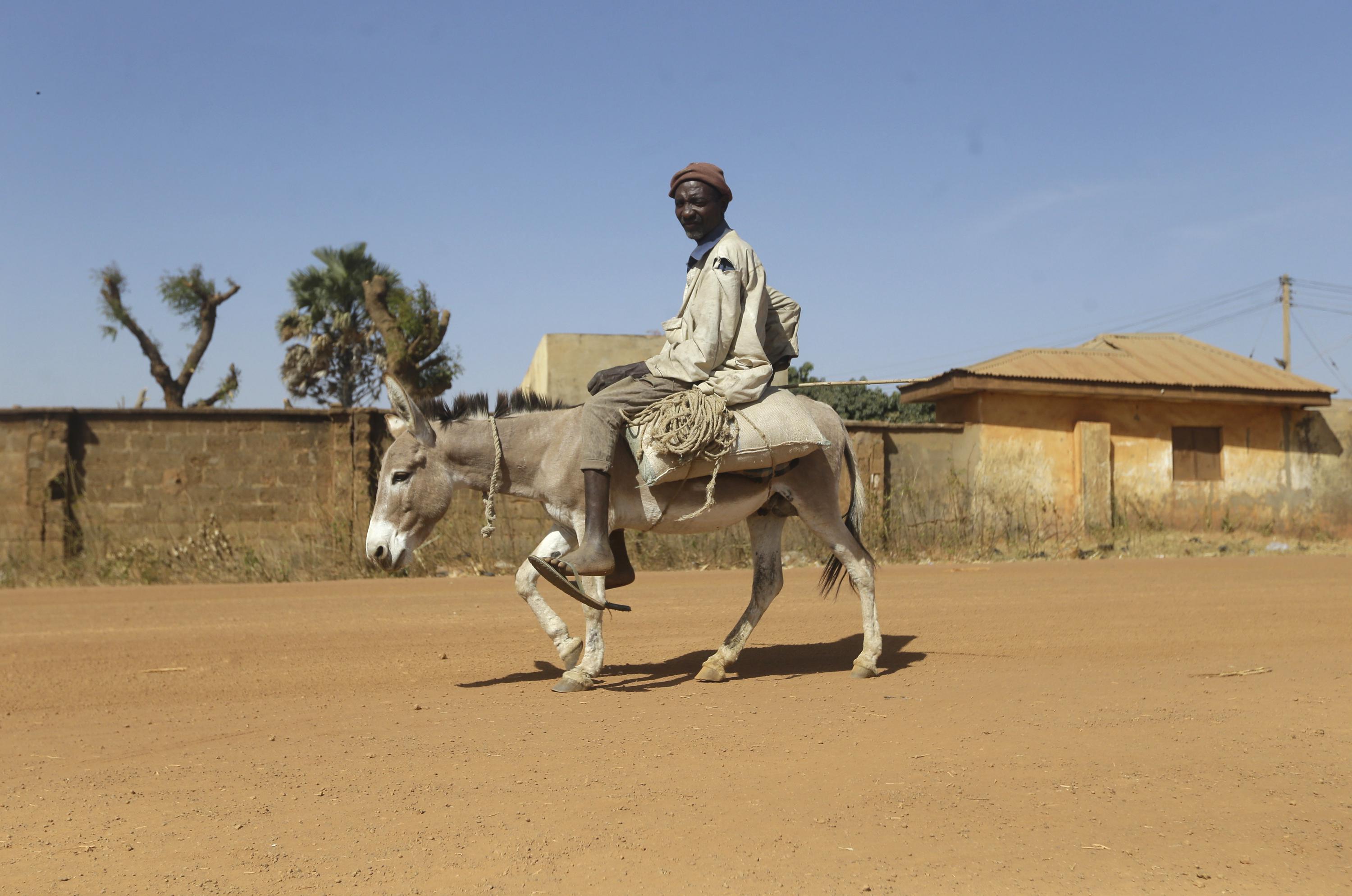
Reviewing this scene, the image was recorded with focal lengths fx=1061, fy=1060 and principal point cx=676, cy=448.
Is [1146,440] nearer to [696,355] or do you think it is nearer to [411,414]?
[696,355]

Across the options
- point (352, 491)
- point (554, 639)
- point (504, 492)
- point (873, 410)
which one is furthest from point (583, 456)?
point (873, 410)

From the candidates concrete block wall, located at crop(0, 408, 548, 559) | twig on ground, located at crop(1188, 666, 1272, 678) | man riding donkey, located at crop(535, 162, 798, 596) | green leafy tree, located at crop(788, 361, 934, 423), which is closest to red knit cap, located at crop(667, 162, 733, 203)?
man riding donkey, located at crop(535, 162, 798, 596)

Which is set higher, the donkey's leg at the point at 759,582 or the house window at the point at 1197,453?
the house window at the point at 1197,453

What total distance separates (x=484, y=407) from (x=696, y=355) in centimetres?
134

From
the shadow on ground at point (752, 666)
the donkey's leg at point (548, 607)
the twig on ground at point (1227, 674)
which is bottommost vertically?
the shadow on ground at point (752, 666)

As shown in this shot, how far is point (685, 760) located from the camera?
4211 millimetres

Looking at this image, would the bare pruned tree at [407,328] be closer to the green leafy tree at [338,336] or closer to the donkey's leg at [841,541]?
the green leafy tree at [338,336]

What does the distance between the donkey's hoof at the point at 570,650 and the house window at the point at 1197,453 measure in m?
17.5

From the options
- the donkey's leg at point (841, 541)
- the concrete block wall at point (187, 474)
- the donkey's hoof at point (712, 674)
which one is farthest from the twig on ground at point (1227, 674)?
the concrete block wall at point (187, 474)

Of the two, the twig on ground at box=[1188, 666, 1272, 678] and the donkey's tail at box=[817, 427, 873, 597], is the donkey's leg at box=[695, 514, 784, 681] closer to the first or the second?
the donkey's tail at box=[817, 427, 873, 597]

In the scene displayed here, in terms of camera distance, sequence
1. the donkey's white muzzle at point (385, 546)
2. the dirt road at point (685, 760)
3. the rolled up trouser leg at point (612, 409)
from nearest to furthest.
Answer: the dirt road at point (685, 760)
the rolled up trouser leg at point (612, 409)
the donkey's white muzzle at point (385, 546)

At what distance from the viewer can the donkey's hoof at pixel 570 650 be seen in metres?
5.99

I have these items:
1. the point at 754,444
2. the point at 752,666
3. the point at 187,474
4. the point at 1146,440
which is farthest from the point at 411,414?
the point at 1146,440

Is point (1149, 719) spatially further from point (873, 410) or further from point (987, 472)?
point (873, 410)
